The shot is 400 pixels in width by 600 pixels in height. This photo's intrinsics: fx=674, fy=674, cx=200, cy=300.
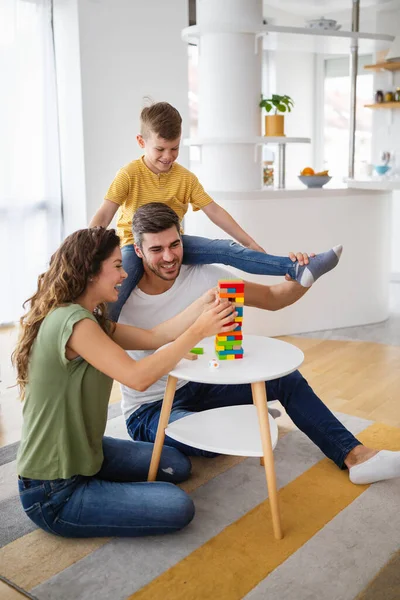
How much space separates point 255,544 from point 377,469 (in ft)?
1.67

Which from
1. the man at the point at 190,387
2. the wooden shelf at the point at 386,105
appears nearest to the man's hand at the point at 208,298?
the man at the point at 190,387

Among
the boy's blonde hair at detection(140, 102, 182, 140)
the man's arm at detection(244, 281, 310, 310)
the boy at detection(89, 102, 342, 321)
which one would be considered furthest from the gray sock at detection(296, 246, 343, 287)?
the boy's blonde hair at detection(140, 102, 182, 140)

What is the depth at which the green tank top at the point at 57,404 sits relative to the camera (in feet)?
5.78

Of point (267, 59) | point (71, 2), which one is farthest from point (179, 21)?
point (267, 59)

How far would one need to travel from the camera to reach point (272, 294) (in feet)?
8.23

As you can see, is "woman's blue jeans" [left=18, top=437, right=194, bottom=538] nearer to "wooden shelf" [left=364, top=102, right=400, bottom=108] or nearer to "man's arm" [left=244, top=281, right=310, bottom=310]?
"man's arm" [left=244, top=281, right=310, bottom=310]

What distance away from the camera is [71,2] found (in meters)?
4.34

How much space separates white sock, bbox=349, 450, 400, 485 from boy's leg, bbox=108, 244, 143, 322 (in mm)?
950

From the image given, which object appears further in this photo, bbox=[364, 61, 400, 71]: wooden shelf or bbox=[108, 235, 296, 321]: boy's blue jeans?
bbox=[364, 61, 400, 71]: wooden shelf

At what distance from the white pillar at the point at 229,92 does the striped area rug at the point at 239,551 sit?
219 cm

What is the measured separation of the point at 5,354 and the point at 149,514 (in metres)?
2.28

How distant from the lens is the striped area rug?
1.65 meters

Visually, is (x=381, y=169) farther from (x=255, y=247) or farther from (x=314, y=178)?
(x=255, y=247)

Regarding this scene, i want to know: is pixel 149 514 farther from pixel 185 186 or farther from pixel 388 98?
pixel 388 98
